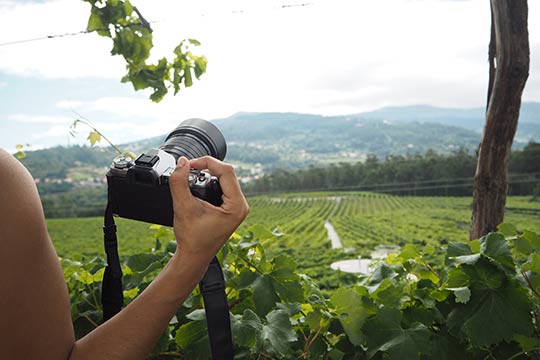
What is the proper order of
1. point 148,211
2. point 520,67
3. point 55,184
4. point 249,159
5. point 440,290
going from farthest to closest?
1. point 249,159
2. point 55,184
3. point 520,67
4. point 440,290
5. point 148,211

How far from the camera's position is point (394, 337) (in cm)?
50

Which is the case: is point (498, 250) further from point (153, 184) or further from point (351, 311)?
point (153, 184)

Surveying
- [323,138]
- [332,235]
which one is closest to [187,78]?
[332,235]

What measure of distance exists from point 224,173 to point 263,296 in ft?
0.79

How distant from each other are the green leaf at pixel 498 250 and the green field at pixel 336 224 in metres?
11.5

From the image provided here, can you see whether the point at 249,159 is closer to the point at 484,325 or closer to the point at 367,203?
the point at 367,203

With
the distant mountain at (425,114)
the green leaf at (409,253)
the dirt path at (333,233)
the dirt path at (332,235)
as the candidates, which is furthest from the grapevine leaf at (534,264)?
Result: the distant mountain at (425,114)

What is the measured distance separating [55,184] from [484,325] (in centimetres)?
1014

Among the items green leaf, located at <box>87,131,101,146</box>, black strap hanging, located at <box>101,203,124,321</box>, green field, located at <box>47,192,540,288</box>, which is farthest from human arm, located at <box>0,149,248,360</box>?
green field, located at <box>47,192,540,288</box>

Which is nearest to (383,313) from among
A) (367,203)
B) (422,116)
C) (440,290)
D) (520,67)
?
(440,290)

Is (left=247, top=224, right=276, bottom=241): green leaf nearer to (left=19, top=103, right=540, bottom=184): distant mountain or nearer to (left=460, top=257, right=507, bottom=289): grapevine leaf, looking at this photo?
(left=460, top=257, right=507, bottom=289): grapevine leaf

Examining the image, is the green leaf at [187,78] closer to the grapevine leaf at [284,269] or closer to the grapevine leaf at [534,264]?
the grapevine leaf at [284,269]

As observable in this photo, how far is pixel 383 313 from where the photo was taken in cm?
51

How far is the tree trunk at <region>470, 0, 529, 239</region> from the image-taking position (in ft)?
2.58
